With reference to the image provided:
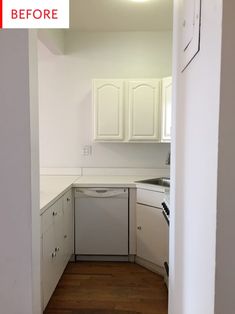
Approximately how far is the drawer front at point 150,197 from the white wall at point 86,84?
2.29 ft

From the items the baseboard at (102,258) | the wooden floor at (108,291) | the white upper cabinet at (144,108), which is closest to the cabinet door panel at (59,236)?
the wooden floor at (108,291)

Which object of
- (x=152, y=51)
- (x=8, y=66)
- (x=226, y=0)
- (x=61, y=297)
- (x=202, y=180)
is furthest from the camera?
(x=152, y=51)

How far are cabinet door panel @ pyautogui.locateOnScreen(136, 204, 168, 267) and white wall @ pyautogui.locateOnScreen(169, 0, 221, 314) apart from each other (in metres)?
1.46

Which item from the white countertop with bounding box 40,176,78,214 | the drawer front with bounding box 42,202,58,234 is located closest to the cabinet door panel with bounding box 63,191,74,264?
the white countertop with bounding box 40,176,78,214

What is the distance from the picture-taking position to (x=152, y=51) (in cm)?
379

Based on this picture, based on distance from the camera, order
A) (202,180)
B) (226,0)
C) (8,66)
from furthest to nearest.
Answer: (8,66)
(202,180)
(226,0)

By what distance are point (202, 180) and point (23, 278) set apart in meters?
1.23

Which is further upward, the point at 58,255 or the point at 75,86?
the point at 75,86

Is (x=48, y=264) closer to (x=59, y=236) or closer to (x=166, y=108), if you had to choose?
(x=59, y=236)

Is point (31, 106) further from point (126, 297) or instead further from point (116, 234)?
point (116, 234)

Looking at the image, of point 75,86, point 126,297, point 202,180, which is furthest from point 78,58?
point 202,180

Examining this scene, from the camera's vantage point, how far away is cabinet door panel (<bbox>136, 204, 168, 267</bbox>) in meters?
3.12

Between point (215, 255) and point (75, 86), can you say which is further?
point (75, 86)

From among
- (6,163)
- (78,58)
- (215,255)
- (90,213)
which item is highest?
(78,58)
